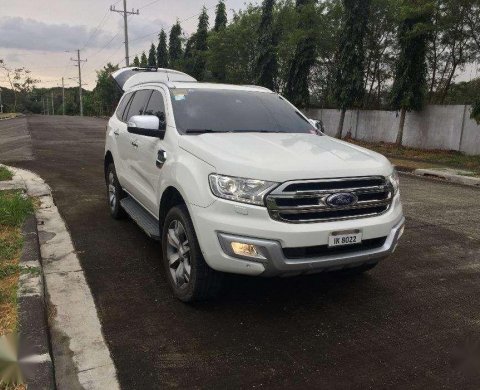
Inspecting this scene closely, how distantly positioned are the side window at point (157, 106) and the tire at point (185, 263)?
109 centimetres

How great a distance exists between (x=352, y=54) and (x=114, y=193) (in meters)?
19.0

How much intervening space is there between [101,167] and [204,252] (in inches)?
351

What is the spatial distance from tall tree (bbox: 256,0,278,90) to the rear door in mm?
25268

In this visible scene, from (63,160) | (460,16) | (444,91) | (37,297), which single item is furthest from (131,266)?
(444,91)

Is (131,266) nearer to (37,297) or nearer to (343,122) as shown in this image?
(37,297)

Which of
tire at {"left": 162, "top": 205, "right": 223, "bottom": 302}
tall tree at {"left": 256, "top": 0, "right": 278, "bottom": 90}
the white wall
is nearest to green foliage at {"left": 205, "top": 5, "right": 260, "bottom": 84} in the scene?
tall tree at {"left": 256, "top": 0, "right": 278, "bottom": 90}

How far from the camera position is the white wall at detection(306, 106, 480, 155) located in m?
17.6

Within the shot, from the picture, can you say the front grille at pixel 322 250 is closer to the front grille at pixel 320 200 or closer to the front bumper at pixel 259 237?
the front bumper at pixel 259 237

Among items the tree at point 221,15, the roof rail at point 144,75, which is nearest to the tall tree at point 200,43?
the tree at point 221,15

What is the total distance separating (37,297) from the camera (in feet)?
12.1

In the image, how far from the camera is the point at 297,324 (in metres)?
3.59

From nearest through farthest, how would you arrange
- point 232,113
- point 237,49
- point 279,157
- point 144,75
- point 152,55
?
point 279,157
point 232,113
point 144,75
point 237,49
point 152,55

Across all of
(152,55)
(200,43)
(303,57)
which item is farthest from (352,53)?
(152,55)

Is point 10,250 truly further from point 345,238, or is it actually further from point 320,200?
point 345,238
